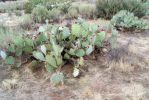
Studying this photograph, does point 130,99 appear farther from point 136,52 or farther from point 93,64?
point 136,52

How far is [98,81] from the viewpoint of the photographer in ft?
14.6

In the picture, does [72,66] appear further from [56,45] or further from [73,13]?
[73,13]

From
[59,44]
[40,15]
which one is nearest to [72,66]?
[59,44]

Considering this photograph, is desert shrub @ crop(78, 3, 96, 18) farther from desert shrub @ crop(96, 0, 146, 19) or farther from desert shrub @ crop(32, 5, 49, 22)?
desert shrub @ crop(32, 5, 49, 22)

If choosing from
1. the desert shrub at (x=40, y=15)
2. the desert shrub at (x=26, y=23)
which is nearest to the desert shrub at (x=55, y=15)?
the desert shrub at (x=40, y=15)

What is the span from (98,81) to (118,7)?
393 centimetres

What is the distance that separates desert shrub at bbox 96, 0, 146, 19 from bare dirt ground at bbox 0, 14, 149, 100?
9.23 ft

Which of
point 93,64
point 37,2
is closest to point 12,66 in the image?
point 93,64

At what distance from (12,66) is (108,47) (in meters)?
1.57

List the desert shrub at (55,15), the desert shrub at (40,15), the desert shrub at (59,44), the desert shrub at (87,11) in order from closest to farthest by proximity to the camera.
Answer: the desert shrub at (59,44)
the desert shrub at (40,15)
the desert shrub at (55,15)
the desert shrub at (87,11)

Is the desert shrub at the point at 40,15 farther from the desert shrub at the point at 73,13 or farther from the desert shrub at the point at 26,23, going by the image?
the desert shrub at the point at 73,13

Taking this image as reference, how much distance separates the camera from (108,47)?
5.20 m

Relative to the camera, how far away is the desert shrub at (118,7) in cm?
794

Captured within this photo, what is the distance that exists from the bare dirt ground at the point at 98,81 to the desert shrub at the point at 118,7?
9.23 feet
